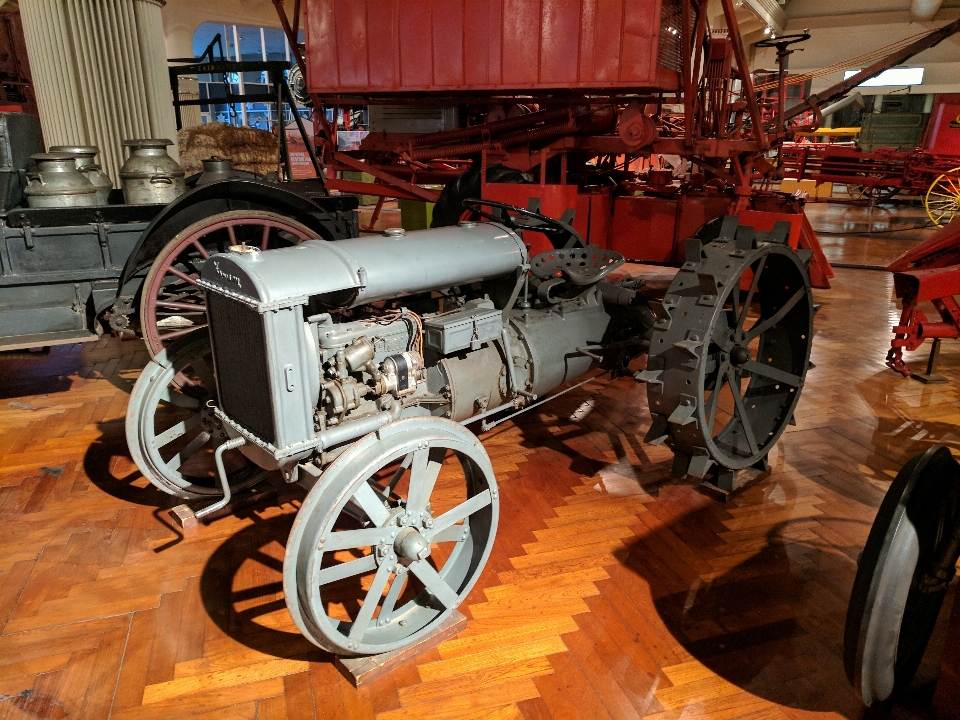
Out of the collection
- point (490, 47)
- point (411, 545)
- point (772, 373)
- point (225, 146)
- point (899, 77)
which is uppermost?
point (899, 77)

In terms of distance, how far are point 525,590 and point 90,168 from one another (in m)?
3.39

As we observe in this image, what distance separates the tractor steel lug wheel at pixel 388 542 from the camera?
5.78ft

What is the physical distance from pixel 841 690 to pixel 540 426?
1.96 m

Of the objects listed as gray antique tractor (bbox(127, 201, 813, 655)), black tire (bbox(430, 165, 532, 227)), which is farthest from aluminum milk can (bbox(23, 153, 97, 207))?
black tire (bbox(430, 165, 532, 227))

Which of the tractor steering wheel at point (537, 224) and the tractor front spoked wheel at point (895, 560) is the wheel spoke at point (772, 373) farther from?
the tractor front spoked wheel at point (895, 560)

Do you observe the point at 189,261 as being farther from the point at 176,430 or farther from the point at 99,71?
the point at 99,71

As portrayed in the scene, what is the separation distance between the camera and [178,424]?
8.91 ft

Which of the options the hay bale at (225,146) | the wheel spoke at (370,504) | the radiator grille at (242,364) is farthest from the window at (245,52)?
the wheel spoke at (370,504)

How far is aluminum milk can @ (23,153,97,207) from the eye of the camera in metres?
3.56

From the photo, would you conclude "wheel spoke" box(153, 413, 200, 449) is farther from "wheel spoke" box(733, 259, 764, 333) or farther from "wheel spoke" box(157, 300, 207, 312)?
"wheel spoke" box(733, 259, 764, 333)

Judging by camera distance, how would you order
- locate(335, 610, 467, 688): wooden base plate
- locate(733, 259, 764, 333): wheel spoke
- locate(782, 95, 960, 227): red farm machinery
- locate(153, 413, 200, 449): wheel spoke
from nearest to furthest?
locate(335, 610, 467, 688): wooden base plate < locate(153, 413, 200, 449): wheel spoke < locate(733, 259, 764, 333): wheel spoke < locate(782, 95, 960, 227): red farm machinery

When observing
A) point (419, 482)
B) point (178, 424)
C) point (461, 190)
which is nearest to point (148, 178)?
point (178, 424)

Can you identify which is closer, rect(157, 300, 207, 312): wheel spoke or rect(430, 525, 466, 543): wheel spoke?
rect(430, 525, 466, 543): wheel spoke

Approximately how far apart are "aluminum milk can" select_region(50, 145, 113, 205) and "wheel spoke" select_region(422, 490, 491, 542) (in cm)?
296
